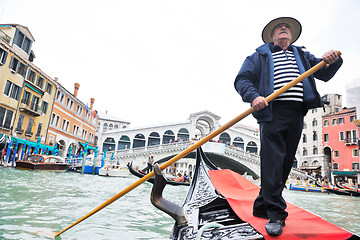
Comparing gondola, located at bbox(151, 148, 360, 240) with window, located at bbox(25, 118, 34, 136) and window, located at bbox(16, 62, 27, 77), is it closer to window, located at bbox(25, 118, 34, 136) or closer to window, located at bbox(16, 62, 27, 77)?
window, located at bbox(16, 62, 27, 77)

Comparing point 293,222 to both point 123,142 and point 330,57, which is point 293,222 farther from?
point 123,142

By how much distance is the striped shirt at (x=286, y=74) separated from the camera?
1.17 metres

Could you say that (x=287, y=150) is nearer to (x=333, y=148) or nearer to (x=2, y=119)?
(x=2, y=119)

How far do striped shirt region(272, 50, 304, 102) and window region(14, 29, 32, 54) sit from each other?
12.3m

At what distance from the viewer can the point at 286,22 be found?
1301 millimetres

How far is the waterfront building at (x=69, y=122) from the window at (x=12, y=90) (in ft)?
9.81

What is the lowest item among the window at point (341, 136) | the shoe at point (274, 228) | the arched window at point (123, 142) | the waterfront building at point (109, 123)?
the shoe at point (274, 228)

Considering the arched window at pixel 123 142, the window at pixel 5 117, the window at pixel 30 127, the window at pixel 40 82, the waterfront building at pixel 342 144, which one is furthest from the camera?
the arched window at pixel 123 142

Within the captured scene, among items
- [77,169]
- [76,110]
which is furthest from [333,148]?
[76,110]

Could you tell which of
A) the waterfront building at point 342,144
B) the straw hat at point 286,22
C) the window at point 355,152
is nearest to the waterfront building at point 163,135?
the waterfront building at point 342,144

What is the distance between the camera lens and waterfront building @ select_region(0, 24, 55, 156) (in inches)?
387

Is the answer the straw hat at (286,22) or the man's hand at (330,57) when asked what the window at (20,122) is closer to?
the straw hat at (286,22)

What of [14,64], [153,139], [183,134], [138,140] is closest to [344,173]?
[183,134]

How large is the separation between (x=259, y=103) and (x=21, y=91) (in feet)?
40.1
